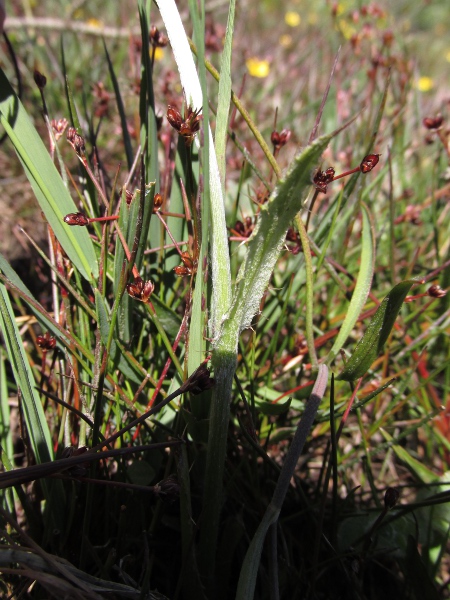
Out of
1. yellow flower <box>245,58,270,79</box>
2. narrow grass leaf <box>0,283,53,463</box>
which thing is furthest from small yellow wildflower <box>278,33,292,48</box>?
narrow grass leaf <box>0,283,53,463</box>

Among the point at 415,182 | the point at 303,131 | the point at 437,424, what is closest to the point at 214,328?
the point at 437,424

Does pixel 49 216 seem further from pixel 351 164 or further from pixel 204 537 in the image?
pixel 351 164

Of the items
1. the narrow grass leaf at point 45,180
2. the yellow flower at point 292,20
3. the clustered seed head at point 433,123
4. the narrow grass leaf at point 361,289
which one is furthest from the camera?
the yellow flower at point 292,20

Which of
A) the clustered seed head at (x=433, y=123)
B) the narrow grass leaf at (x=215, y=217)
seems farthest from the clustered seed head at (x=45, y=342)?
the clustered seed head at (x=433, y=123)

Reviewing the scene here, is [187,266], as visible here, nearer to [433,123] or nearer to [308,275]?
[308,275]

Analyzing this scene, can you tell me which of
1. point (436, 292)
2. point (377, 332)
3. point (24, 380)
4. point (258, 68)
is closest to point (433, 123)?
point (436, 292)

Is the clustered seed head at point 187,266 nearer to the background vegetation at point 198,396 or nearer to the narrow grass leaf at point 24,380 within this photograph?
the background vegetation at point 198,396
